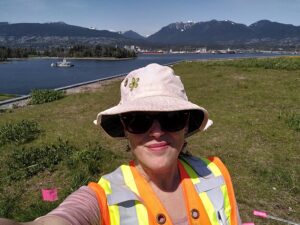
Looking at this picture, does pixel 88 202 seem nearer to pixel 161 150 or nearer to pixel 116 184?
pixel 116 184

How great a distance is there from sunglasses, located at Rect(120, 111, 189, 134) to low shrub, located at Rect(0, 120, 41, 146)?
8.15 m

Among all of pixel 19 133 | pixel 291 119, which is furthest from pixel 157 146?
pixel 291 119

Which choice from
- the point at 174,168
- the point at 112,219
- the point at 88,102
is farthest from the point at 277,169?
the point at 88,102

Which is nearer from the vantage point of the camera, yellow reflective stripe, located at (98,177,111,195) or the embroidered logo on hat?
yellow reflective stripe, located at (98,177,111,195)

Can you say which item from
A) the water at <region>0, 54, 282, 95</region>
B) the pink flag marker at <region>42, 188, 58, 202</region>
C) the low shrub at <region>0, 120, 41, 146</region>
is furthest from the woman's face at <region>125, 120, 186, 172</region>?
the water at <region>0, 54, 282, 95</region>

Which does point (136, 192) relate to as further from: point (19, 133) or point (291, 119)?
point (291, 119)

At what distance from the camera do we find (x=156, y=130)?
2.38 meters

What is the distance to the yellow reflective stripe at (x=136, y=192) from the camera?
213 centimetres

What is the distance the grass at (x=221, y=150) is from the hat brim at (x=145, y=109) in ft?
11.3

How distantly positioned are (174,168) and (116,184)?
447 mm

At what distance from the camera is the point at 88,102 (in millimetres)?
16797

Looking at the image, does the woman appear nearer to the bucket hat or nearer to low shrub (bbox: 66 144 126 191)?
the bucket hat

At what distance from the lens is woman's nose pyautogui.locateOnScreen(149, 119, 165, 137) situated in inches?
93.2

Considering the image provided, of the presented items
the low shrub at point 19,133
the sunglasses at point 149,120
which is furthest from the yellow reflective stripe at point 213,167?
the low shrub at point 19,133
